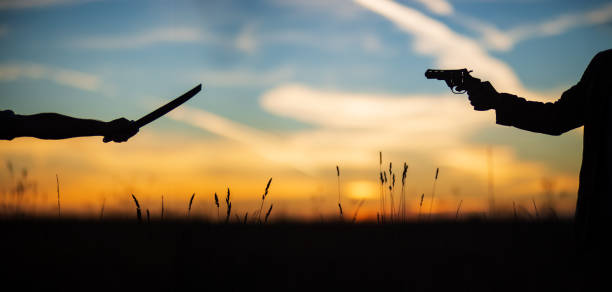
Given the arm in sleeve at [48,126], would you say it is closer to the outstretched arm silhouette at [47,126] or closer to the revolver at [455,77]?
the outstretched arm silhouette at [47,126]

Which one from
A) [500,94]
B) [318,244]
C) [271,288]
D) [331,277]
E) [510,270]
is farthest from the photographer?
[500,94]

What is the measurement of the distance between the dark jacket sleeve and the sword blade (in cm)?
300

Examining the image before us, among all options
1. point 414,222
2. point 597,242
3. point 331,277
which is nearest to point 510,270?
point 597,242

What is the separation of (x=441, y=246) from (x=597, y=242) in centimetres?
118

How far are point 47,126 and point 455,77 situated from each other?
14.2ft

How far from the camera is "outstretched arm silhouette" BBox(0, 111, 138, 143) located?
12.4 ft

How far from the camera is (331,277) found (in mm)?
3367

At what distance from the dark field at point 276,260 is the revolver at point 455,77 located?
5.91 ft

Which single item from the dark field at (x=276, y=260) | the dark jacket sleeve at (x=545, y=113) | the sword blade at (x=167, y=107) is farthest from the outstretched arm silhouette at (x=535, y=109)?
the sword blade at (x=167, y=107)

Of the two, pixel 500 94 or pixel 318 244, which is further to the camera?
pixel 500 94

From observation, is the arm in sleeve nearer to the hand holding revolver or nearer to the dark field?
the dark field

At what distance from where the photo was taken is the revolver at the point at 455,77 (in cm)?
575

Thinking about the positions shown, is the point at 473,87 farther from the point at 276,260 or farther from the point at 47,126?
the point at 47,126

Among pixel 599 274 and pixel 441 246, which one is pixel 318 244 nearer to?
pixel 441 246
